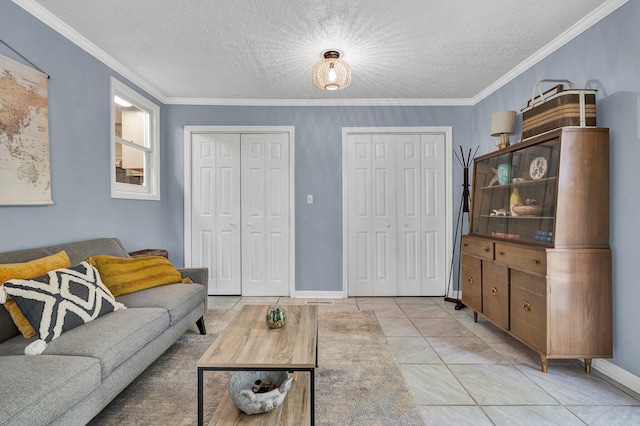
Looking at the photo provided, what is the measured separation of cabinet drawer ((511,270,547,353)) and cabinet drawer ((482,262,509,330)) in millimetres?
90

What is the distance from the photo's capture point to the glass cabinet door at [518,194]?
2332 mm

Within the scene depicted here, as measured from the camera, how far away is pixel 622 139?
2.14 meters

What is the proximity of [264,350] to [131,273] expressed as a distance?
1.40m

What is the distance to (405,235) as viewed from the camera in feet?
13.8

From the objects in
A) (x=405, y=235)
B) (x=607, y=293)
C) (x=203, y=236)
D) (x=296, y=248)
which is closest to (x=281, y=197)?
(x=296, y=248)

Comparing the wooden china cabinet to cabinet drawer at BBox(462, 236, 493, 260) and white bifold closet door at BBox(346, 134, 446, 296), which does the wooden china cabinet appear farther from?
white bifold closet door at BBox(346, 134, 446, 296)

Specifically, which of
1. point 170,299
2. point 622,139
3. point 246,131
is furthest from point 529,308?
point 246,131

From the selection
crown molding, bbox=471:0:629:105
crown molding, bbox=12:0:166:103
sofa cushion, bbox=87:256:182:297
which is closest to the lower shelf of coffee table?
sofa cushion, bbox=87:256:182:297

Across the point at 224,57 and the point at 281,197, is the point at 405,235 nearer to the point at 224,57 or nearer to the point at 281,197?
the point at 281,197

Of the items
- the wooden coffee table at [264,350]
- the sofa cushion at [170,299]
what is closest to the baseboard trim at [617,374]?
the wooden coffee table at [264,350]

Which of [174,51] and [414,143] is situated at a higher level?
[174,51]

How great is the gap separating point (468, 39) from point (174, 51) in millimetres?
2415

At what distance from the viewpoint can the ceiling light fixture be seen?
2.76 m

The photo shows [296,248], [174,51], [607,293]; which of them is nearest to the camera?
[607,293]
